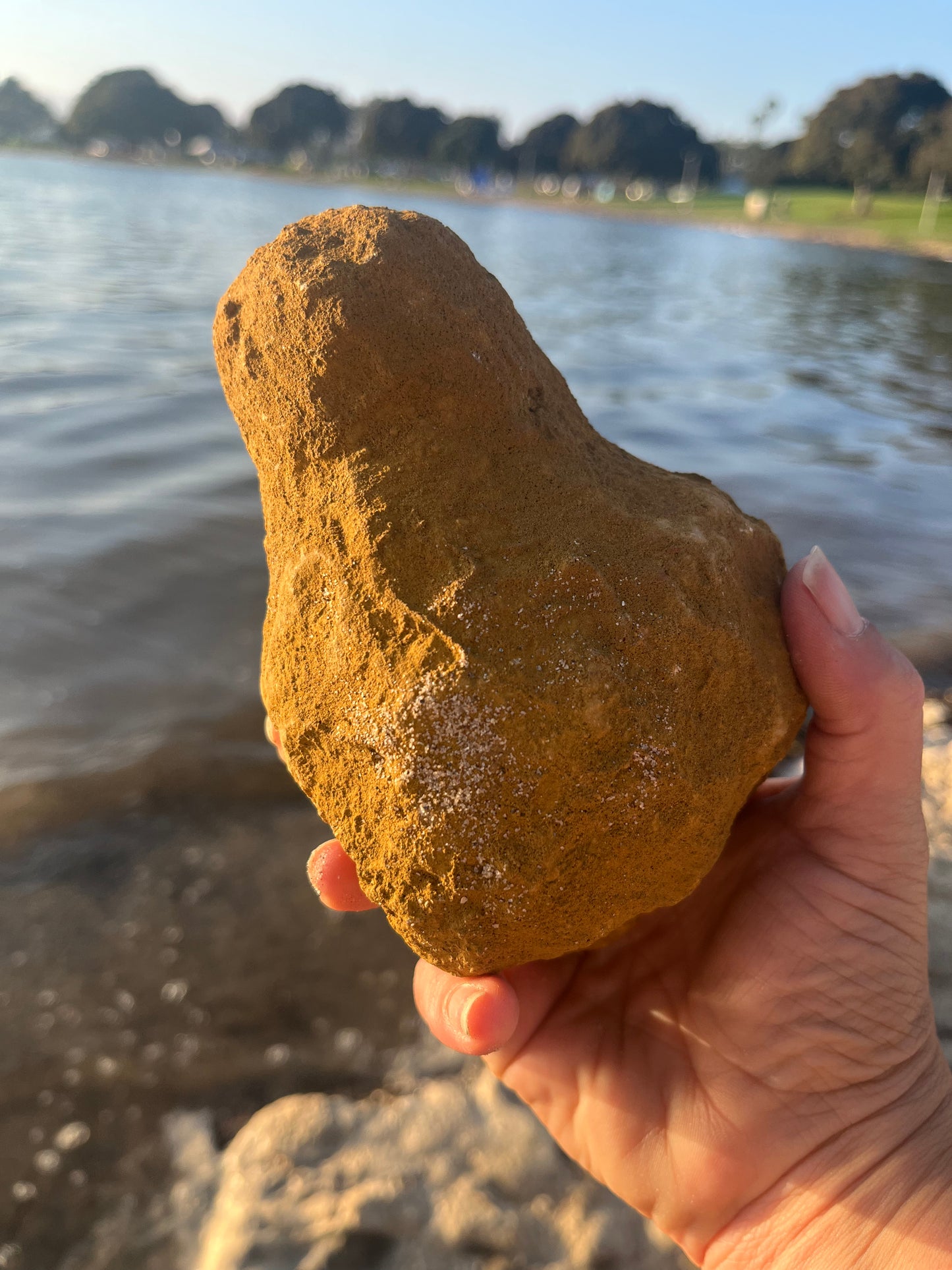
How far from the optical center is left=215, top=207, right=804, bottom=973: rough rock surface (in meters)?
1.39

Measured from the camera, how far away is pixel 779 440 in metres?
7.68

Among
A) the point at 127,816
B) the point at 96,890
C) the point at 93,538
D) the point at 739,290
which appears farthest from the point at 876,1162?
the point at 739,290

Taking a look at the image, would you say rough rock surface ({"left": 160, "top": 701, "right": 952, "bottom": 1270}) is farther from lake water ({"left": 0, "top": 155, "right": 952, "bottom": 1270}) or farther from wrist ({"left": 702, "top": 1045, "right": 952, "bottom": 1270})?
wrist ({"left": 702, "top": 1045, "right": 952, "bottom": 1270})

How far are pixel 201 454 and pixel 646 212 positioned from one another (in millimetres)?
71016

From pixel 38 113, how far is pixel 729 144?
291 feet

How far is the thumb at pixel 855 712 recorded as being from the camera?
5.45 feet

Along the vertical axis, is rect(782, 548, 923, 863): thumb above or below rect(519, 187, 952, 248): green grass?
below

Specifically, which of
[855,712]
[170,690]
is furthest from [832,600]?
[170,690]

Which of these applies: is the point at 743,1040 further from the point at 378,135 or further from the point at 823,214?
the point at 378,135

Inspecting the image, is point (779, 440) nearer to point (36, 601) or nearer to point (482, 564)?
point (36, 601)

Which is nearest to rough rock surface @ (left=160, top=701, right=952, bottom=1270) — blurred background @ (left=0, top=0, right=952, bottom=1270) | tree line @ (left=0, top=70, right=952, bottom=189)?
blurred background @ (left=0, top=0, right=952, bottom=1270)

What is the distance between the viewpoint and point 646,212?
66438 mm

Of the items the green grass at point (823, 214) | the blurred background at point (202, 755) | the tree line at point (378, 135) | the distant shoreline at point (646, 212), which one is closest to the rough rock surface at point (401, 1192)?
the blurred background at point (202, 755)

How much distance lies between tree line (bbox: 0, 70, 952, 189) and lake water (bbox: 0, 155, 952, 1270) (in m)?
93.4
